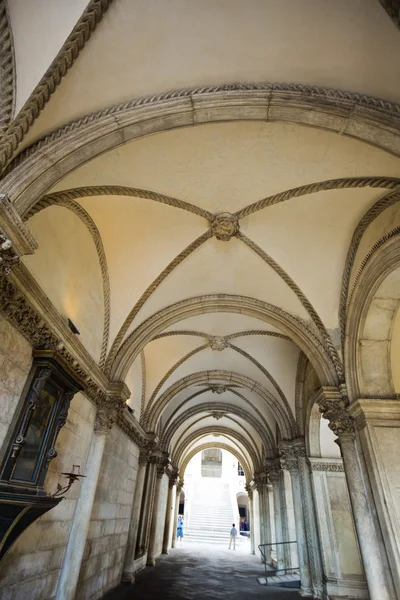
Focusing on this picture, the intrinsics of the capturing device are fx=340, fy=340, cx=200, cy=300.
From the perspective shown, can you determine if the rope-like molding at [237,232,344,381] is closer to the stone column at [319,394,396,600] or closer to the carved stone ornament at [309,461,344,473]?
the stone column at [319,394,396,600]

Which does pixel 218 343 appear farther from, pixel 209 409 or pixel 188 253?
pixel 209 409

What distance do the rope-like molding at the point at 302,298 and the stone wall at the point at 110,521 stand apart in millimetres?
4324

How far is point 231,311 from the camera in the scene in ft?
23.2

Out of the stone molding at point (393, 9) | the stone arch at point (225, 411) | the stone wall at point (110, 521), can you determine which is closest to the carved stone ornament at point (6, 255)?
the stone molding at point (393, 9)

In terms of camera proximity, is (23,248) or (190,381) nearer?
(23,248)

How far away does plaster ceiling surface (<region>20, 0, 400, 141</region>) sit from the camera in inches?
111

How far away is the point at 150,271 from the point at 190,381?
535cm

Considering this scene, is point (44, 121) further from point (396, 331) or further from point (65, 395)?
point (396, 331)

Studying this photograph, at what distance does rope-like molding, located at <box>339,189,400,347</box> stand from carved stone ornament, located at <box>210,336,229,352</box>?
3393 mm

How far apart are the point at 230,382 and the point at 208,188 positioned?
7235mm

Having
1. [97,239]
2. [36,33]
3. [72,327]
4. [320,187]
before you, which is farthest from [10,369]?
[320,187]

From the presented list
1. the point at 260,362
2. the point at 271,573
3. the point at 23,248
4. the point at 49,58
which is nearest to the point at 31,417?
the point at 23,248

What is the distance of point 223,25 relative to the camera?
2.96 metres

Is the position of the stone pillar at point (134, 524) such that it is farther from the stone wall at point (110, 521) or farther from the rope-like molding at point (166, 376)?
the rope-like molding at point (166, 376)
